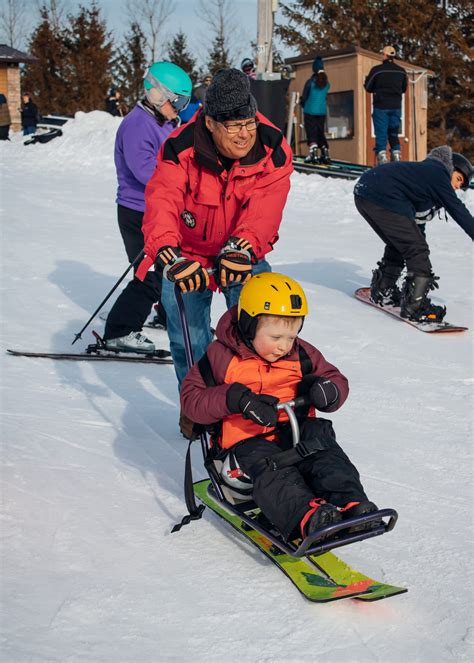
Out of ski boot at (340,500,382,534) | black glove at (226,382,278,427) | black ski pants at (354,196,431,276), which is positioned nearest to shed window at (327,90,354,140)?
black ski pants at (354,196,431,276)

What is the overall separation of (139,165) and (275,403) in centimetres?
277

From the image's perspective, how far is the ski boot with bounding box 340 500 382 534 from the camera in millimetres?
2877

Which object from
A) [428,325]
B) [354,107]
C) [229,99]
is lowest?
[428,325]

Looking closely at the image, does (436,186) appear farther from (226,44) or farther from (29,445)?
(226,44)

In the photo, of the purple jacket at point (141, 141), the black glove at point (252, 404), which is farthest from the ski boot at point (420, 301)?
the black glove at point (252, 404)

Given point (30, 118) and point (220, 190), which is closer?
point (220, 190)

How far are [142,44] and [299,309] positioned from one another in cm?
4336

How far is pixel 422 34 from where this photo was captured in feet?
113

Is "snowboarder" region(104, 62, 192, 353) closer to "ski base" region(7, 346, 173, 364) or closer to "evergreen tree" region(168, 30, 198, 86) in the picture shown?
"ski base" region(7, 346, 173, 364)

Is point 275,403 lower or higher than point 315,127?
lower

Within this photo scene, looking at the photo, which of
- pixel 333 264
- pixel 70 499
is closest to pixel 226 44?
pixel 333 264

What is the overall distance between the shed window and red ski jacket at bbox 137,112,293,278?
1557 cm

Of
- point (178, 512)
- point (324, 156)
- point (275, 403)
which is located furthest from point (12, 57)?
point (275, 403)

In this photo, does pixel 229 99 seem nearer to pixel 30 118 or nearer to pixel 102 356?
pixel 102 356
